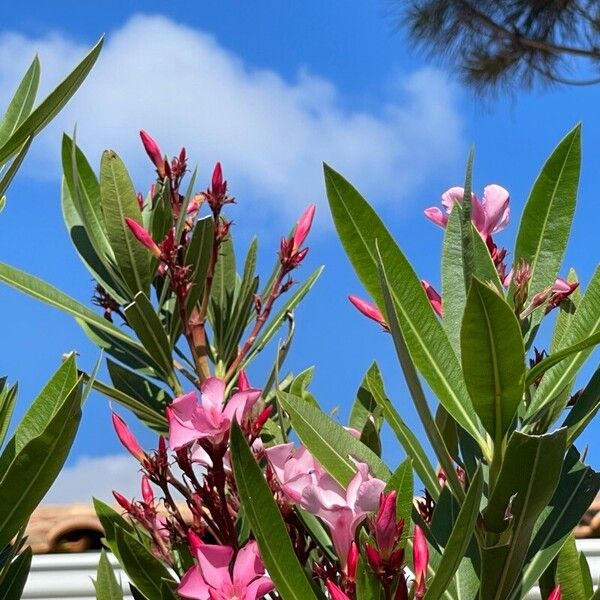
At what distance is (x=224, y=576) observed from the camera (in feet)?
2.15

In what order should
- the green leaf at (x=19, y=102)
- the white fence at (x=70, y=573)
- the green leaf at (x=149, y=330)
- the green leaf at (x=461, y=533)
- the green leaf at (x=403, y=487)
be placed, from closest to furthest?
1. the green leaf at (x=461, y=533)
2. the green leaf at (x=403, y=487)
3. the green leaf at (x=19, y=102)
4. the green leaf at (x=149, y=330)
5. the white fence at (x=70, y=573)

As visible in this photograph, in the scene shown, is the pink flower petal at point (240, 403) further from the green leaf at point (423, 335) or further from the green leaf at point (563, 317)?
the green leaf at point (563, 317)

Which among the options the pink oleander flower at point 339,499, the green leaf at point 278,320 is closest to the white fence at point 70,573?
the green leaf at point 278,320

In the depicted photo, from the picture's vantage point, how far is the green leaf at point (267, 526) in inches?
23.0

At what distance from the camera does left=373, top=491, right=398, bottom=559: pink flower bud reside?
0.62 meters

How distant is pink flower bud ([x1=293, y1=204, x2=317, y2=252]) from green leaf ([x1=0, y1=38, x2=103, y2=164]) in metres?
0.52

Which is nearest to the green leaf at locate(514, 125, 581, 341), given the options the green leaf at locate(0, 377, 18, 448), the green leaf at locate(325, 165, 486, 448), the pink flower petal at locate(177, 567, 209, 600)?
the green leaf at locate(325, 165, 486, 448)

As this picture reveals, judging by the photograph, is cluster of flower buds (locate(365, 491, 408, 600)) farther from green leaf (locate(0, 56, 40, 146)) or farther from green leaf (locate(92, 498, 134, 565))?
green leaf (locate(0, 56, 40, 146))

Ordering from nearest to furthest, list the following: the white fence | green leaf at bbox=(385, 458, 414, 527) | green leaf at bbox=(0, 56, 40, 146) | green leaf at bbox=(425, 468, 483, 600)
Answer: green leaf at bbox=(425, 468, 483, 600) < green leaf at bbox=(385, 458, 414, 527) < green leaf at bbox=(0, 56, 40, 146) < the white fence

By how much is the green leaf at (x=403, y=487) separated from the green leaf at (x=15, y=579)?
1.08ft

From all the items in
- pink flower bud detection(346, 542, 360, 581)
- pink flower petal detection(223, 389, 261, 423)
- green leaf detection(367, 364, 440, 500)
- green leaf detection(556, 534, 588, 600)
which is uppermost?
pink flower petal detection(223, 389, 261, 423)

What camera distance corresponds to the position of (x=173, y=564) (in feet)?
2.80

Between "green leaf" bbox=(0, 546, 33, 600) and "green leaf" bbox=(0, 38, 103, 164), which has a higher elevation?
"green leaf" bbox=(0, 38, 103, 164)

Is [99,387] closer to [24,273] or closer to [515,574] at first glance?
[24,273]
